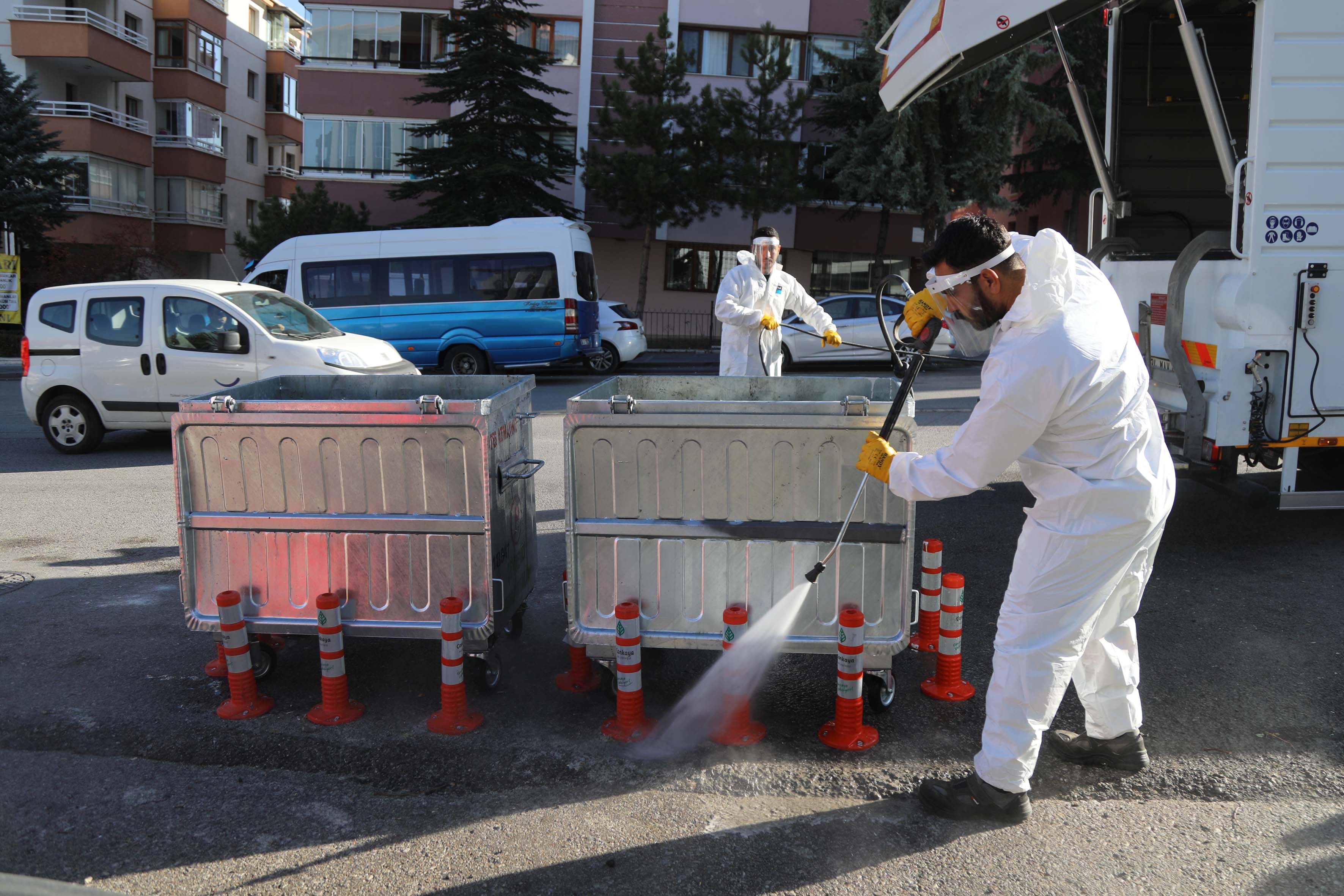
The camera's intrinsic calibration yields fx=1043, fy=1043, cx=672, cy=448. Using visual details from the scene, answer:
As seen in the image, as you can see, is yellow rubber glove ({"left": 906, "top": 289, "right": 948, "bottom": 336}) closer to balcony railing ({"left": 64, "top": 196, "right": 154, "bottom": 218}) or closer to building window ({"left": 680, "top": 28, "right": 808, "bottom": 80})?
building window ({"left": 680, "top": 28, "right": 808, "bottom": 80})

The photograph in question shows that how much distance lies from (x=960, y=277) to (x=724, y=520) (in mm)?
1385

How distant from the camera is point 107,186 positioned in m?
34.6

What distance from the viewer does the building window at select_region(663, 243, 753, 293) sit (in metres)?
31.2

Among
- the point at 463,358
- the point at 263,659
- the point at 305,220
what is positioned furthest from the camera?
the point at 305,220

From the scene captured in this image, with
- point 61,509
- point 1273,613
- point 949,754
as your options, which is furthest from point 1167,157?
point 61,509

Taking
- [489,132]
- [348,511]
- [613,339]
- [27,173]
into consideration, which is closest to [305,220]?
[489,132]

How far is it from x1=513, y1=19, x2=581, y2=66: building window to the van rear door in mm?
21582

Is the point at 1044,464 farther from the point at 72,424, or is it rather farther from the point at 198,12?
the point at 198,12

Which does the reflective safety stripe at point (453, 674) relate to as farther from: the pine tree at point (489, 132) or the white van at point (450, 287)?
the pine tree at point (489, 132)

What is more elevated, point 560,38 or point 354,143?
point 560,38

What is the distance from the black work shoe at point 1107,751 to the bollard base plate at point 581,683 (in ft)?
6.53

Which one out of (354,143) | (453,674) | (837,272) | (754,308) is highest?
(354,143)

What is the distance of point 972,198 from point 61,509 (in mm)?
21664

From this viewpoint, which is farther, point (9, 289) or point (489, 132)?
point (489, 132)
